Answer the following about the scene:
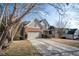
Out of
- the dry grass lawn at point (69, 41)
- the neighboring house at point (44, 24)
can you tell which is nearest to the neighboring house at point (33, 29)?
the neighboring house at point (44, 24)

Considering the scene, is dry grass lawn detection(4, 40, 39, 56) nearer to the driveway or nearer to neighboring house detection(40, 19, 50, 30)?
the driveway

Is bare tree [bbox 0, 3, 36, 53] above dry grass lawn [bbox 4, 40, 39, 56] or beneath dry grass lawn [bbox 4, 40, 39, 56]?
above

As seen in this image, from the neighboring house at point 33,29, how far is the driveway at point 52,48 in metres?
0.04

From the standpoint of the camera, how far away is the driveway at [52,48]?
1.65 m

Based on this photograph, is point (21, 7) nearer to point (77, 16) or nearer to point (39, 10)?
point (39, 10)

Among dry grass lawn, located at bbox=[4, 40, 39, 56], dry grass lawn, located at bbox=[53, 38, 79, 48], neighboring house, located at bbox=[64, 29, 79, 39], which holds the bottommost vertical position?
dry grass lawn, located at bbox=[4, 40, 39, 56]

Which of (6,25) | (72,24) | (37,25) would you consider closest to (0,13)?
(6,25)

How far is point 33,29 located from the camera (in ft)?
5.52

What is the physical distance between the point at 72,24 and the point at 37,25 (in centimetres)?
29

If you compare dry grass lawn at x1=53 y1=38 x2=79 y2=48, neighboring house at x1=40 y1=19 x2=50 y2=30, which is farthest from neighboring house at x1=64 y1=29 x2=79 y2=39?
neighboring house at x1=40 y1=19 x2=50 y2=30

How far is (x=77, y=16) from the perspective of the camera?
5.43 feet

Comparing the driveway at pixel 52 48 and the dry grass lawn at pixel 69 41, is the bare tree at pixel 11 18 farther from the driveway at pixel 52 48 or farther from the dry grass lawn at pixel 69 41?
the dry grass lawn at pixel 69 41

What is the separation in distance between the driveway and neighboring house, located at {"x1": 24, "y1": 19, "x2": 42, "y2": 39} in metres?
0.04

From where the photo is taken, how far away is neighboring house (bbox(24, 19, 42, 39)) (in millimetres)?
1672
